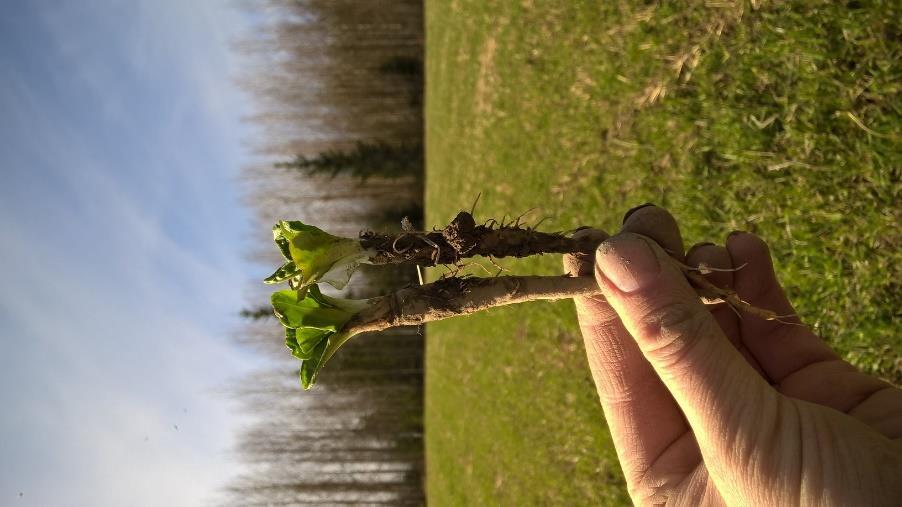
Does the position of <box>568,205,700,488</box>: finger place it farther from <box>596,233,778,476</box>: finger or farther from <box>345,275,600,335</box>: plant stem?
<box>596,233,778,476</box>: finger

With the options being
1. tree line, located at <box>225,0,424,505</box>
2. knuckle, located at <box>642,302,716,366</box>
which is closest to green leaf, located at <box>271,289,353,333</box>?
knuckle, located at <box>642,302,716,366</box>

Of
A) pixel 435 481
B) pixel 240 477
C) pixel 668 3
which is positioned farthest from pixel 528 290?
pixel 240 477

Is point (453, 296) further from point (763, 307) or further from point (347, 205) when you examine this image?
point (347, 205)

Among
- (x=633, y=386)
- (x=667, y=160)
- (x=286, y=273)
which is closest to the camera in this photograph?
(x=286, y=273)

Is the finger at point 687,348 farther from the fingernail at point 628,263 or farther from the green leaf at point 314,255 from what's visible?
the green leaf at point 314,255

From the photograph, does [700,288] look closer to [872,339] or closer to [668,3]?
[872,339]

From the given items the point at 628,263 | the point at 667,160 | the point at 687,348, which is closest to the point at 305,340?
the point at 628,263
